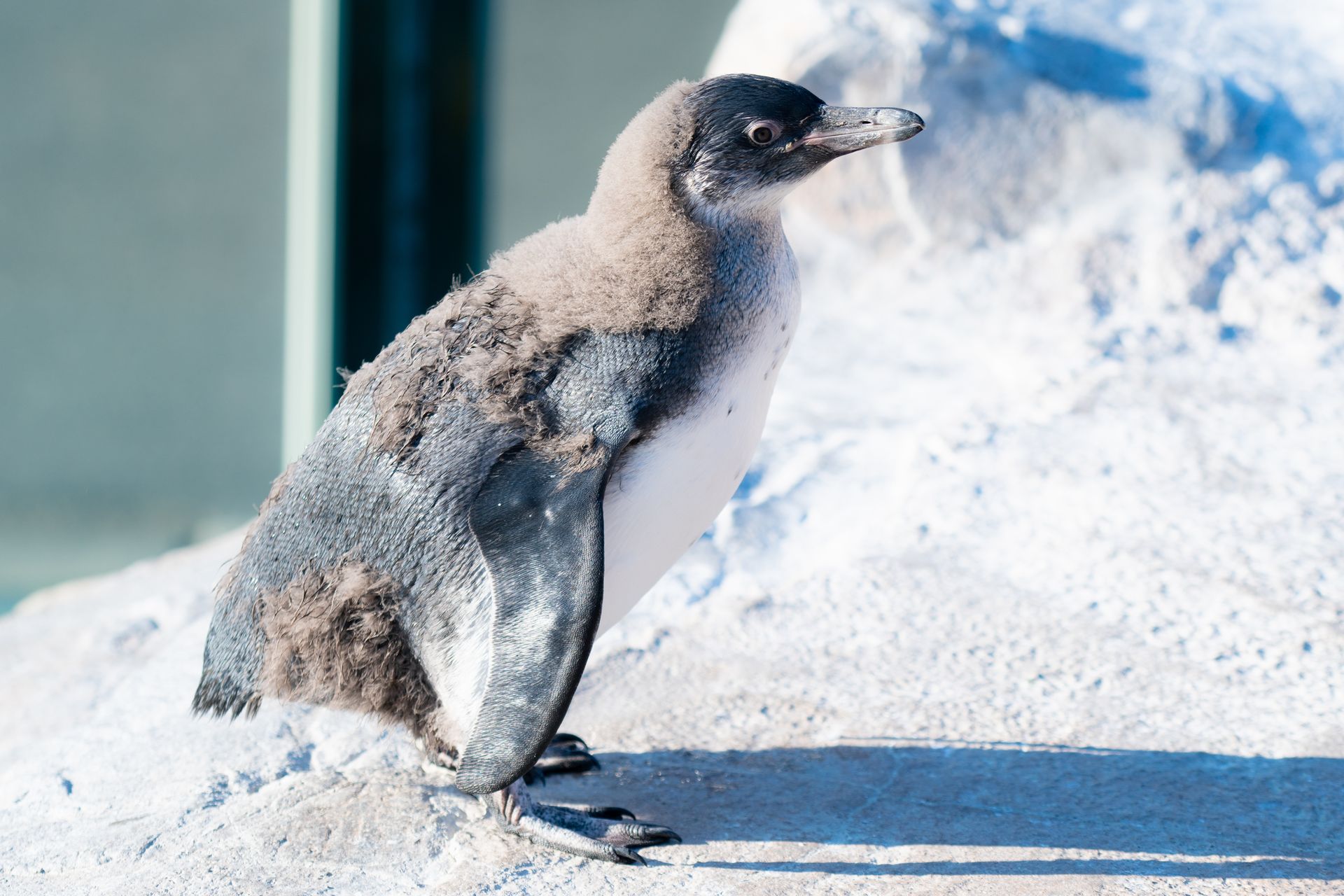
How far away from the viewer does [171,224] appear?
14.5 feet

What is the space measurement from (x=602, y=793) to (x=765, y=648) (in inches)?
17.2

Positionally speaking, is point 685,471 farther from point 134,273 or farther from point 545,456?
point 134,273

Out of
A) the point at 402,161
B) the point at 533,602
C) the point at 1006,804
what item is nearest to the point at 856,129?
the point at 533,602

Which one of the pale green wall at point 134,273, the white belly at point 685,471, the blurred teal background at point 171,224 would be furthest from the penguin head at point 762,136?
the pale green wall at point 134,273

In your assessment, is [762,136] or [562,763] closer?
[762,136]

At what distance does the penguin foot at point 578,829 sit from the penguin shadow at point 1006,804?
6 cm

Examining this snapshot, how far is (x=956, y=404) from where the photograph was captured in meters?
2.63

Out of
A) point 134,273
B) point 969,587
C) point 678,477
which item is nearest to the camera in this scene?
point 678,477

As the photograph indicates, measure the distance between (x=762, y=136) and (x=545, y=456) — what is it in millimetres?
428

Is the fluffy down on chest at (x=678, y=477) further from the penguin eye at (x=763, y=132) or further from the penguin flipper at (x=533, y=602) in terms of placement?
the penguin eye at (x=763, y=132)

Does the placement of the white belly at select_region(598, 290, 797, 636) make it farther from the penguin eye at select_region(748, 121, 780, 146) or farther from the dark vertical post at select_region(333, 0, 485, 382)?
the dark vertical post at select_region(333, 0, 485, 382)

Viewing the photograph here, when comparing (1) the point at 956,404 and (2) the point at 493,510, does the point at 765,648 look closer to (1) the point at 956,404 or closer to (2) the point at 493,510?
(2) the point at 493,510

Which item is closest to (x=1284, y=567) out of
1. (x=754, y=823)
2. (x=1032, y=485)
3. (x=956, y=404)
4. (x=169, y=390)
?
(x=1032, y=485)

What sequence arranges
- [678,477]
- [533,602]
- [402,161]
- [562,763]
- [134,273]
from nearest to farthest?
[533,602] < [678,477] < [562,763] < [134,273] < [402,161]
